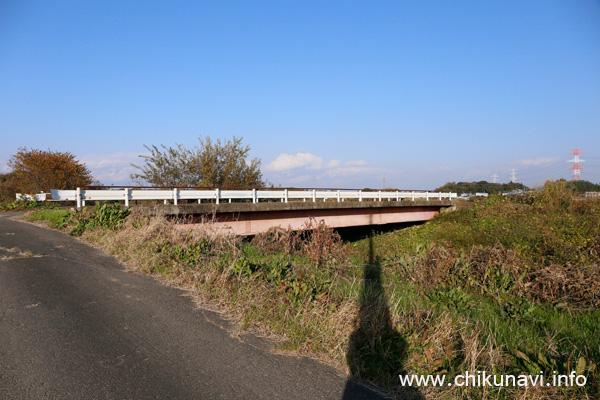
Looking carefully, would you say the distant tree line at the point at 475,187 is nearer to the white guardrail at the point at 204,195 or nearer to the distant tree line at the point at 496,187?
the distant tree line at the point at 496,187

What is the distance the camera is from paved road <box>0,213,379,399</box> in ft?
12.1

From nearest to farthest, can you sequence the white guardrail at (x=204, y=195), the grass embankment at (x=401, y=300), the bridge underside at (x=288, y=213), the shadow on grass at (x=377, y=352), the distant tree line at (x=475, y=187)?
the shadow on grass at (x=377, y=352)
the grass embankment at (x=401, y=300)
the white guardrail at (x=204, y=195)
the bridge underside at (x=288, y=213)
the distant tree line at (x=475, y=187)

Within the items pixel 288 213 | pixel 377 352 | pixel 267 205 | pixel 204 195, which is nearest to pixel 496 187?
pixel 288 213

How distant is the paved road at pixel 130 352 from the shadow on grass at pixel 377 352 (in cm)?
Answer: 25

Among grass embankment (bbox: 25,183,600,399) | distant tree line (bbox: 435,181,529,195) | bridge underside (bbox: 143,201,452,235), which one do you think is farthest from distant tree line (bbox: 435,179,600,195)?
grass embankment (bbox: 25,183,600,399)

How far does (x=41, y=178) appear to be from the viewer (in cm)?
2969

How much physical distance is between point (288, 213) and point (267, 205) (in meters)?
2.00

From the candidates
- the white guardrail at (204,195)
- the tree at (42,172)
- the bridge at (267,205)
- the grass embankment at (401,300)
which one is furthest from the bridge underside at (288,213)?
the tree at (42,172)

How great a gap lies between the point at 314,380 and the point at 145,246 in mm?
6726

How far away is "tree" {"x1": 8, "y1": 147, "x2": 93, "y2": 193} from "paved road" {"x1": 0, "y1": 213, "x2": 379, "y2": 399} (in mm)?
26811

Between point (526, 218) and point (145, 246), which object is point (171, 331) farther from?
point (526, 218)

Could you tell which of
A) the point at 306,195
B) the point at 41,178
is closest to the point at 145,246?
the point at 306,195

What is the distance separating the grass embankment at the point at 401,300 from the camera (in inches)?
171

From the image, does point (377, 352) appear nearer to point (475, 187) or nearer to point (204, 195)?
point (204, 195)
